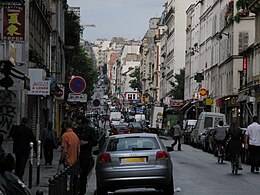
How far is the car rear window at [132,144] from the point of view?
1914cm

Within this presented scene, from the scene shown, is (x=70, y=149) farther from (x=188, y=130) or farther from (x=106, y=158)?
(x=188, y=130)

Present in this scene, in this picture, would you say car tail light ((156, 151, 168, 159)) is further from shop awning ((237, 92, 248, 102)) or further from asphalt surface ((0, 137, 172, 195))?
shop awning ((237, 92, 248, 102))

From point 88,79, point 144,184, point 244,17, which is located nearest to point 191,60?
point 88,79

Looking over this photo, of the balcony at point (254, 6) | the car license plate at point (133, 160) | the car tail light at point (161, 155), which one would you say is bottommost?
the car license plate at point (133, 160)

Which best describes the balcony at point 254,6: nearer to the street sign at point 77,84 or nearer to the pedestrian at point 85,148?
the street sign at point 77,84

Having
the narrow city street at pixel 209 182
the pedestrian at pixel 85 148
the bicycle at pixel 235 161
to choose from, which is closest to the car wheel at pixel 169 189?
the narrow city street at pixel 209 182

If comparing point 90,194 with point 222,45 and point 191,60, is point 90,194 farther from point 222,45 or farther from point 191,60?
point 191,60

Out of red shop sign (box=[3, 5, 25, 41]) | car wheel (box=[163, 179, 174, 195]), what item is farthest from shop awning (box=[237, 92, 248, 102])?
car wheel (box=[163, 179, 174, 195])

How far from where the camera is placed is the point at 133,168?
18.8 meters

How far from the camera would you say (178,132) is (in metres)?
49.3

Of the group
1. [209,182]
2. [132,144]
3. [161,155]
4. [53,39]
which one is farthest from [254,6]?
[161,155]

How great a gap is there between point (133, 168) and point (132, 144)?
0.67 meters

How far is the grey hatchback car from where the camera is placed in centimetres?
1869

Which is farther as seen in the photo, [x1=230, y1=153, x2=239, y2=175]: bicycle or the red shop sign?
[x1=230, y1=153, x2=239, y2=175]: bicycle
